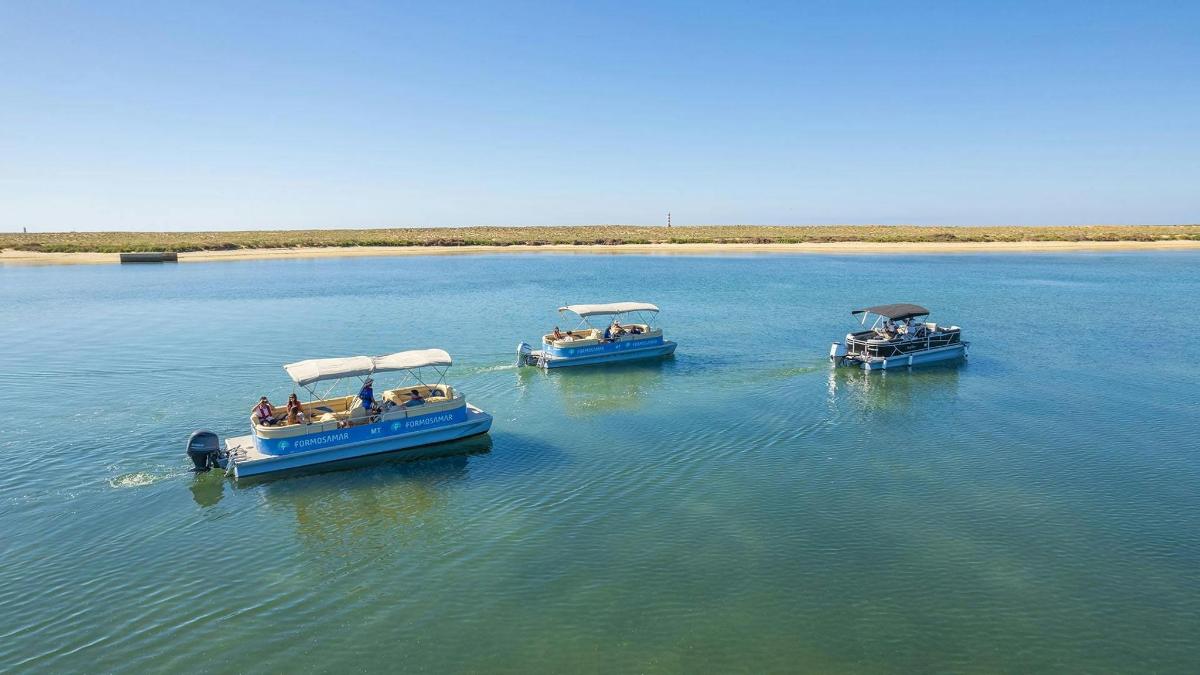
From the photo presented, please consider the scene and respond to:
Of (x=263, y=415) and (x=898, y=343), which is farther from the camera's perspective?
(x=898, y=343)

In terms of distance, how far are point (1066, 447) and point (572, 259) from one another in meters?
86.2

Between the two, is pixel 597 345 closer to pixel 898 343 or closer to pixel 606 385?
pixel 606 385

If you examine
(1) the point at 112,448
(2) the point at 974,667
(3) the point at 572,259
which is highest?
(3) the point at 572,259

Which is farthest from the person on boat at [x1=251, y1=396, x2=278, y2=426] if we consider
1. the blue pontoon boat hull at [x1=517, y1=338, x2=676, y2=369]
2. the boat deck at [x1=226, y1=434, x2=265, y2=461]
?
the blue pontoon boat hull at [x1=517, y1=338, x2=676, y2=369]

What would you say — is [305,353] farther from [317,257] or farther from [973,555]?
[317,257]

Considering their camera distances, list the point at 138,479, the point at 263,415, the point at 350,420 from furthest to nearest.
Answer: the point at 350,420
the point at 263,415
the point at 138,479

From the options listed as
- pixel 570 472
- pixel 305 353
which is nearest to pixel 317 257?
pixel 305 353

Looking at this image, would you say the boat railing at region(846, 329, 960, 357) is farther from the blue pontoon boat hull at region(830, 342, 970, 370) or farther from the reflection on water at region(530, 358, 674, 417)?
the reflection on water at region(530, 358, 674, 417)

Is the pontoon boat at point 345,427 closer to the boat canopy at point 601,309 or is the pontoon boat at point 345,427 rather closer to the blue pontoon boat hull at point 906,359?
the boat canopy at point 601,309

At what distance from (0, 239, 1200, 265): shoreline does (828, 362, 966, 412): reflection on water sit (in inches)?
3160

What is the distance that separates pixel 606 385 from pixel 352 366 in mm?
11574

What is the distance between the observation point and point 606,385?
28906 mm


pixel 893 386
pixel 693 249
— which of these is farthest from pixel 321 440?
pixel 693 249

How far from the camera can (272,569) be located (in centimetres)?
1385
